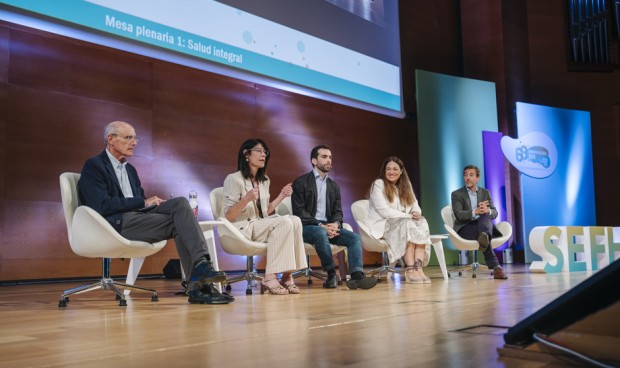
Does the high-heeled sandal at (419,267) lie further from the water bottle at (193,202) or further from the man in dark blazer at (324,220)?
the water bottle at (193,202)

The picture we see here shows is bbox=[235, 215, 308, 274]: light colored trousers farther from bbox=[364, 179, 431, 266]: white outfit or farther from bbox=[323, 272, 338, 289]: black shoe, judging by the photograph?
bbox=[364, 179, 431, 266]: white outfit

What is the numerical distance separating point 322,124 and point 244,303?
181 inches

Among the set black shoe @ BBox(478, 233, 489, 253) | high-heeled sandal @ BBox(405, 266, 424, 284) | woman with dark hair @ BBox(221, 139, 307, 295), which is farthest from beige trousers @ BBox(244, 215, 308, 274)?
black shoe @ BBox(478, 233, 489, 253)

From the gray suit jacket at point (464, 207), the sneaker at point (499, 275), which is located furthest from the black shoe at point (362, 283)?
the gray suit jacket at point (464, 207)

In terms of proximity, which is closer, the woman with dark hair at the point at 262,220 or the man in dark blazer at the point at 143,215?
the man in dark blazer at the point at 143,215

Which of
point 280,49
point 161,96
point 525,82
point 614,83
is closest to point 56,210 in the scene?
point 161,96

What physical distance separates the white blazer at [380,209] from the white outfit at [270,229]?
1154 mm

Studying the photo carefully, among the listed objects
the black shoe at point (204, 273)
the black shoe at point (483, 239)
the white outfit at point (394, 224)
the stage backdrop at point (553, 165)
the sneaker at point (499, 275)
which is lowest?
the sneaker at point (499, 275)

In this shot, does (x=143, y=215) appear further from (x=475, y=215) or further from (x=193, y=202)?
(x=475, y=215)

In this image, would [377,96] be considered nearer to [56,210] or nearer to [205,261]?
[56,210]

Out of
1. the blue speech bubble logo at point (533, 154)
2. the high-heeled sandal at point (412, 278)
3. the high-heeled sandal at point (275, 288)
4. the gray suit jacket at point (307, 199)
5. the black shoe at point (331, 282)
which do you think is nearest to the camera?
the high-heeled sandal at point (275, 288)

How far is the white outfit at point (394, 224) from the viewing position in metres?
4.71

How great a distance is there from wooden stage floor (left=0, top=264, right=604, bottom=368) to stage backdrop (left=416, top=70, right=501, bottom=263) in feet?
15.1

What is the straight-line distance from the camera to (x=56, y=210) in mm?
5070
